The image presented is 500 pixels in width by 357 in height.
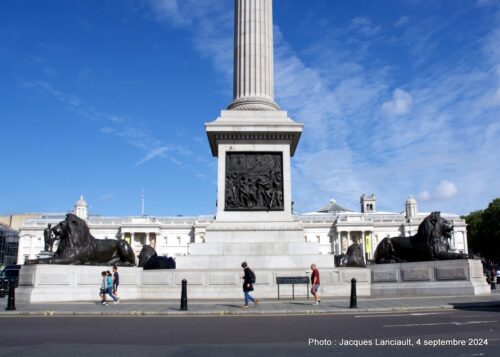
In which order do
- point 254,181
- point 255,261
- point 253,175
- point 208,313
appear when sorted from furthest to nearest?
point 253,175 → point 254,181 → point 255,261 → point 208,313

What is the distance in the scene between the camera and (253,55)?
2653cm

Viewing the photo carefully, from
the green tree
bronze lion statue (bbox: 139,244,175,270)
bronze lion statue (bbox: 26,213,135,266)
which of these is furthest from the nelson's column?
the green tree

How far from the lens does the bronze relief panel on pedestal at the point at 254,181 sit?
2416cm

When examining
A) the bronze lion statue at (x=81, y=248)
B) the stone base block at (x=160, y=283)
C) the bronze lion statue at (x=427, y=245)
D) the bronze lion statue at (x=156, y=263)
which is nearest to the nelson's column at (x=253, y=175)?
the stone base block at (x=160, y=283)

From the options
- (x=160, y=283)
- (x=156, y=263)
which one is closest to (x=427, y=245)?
(x=160, y=283)

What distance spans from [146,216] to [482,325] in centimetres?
12219

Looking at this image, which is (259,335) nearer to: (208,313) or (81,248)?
(208,313)

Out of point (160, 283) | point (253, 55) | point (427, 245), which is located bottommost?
point (160, 283)

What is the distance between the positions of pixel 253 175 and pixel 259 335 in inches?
565

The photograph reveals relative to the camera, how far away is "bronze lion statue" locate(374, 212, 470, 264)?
22469 millimetres

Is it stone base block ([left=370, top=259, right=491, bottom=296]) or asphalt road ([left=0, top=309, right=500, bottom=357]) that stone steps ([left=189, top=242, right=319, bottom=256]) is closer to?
stone base block ([left=370, top=259, right=491, bottom=296])

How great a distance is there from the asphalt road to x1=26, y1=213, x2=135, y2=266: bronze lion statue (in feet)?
22.8

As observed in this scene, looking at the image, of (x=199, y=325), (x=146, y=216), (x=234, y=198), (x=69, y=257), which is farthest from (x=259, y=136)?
(x=146, y=216)

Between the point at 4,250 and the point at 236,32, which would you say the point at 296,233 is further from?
the point at 4,250
